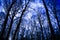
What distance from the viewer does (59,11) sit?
361 inches

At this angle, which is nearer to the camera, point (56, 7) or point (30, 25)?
point (56, 7)

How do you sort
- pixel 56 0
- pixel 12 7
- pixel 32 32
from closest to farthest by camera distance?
pixel 12 7, pixel 56 0, pixel 32 32

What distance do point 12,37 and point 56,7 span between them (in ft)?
9.14

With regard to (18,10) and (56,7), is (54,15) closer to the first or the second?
(56,7)

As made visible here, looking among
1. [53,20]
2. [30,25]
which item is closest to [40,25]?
[30,25]

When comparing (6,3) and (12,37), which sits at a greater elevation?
(6,3)

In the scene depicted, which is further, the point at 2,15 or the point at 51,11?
the point at 2,15

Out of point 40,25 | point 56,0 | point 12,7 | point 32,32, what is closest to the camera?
A: point 12,7

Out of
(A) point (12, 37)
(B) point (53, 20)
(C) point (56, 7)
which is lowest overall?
(A) point (12, 37)

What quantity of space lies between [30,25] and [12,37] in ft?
7.63

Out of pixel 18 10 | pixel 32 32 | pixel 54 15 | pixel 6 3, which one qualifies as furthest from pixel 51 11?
pixel 32 32

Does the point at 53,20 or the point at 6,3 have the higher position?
the point at 6,3

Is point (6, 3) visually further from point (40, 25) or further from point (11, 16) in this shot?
point (40, 25)

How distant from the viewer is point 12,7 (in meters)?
8.53
